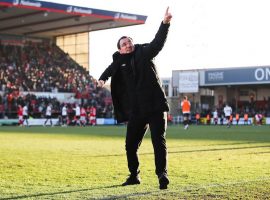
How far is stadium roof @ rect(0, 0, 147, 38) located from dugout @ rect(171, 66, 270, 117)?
1039 centimetres

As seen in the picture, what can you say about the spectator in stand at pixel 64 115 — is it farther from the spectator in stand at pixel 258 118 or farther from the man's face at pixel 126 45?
the man's face at pixel 126 45

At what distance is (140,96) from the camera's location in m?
7.46

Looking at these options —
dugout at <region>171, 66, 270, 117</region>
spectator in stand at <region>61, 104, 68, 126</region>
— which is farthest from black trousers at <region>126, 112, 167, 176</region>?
dugout at <region>171, 66, 270, 117</region>

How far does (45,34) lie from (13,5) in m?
16.7

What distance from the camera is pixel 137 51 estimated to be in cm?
757

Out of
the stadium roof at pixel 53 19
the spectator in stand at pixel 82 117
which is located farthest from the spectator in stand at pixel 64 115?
the stadium roof at pixel 53 19

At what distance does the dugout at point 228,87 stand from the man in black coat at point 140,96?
151 ft

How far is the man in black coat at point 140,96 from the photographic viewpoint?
743 cm

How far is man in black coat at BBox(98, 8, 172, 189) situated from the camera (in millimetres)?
7426

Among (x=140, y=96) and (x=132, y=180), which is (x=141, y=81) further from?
(x=132, y=180)

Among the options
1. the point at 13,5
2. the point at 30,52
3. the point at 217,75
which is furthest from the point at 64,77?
the point at 217,75

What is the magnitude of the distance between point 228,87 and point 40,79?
2054 cm

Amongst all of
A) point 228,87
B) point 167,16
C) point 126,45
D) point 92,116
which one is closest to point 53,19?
point 92,116

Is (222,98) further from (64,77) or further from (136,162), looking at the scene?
(136,162)
